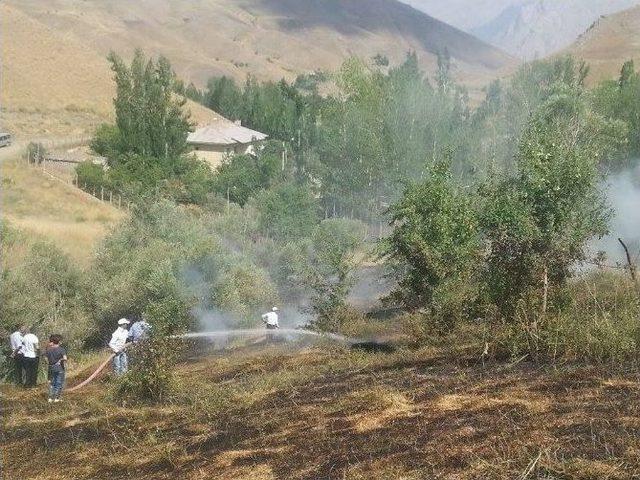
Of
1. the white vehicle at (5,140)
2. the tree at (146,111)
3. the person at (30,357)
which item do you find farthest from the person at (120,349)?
the white vehicle at (5,140)

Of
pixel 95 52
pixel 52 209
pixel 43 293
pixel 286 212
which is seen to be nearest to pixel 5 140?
pixel 52 209

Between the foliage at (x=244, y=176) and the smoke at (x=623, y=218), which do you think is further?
the foliage at (x=244, y=176)

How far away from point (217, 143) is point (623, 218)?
104 feet

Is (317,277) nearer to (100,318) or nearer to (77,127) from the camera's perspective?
(100,318)

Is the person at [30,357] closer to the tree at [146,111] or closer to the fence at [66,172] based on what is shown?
the fence at [66,172]

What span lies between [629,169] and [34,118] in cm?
4780

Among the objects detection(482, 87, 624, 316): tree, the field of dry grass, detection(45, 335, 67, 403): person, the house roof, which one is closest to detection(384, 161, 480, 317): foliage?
detection(482, 87, 624, 316): tree

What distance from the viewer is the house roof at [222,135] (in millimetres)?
53250

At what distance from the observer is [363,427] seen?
7.91 metres

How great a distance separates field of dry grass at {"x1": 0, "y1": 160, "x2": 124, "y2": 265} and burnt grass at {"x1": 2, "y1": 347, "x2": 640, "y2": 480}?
63.9 ft

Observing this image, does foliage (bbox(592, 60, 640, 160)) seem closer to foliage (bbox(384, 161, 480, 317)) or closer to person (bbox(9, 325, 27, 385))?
foliage (bbox(384, 161, 480, 317))

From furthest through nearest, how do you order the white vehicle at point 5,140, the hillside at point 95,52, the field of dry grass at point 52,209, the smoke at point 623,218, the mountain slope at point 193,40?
the mountain slope at point 193,40
the hillside at point 95,52
the white vehicle at point 5,140
the field of dry grass at point 52,209
the smoke at point 623,218

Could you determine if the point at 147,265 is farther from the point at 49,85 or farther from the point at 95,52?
the point at 95,52

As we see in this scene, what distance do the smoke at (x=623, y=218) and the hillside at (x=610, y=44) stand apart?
61.0 m
